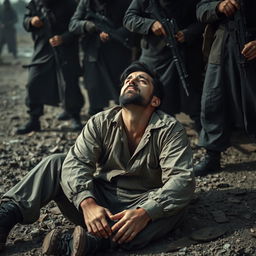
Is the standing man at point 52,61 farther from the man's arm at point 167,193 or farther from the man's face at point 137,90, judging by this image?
the man's arm at point 167,193

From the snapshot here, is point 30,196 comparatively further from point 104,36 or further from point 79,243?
point 104,36

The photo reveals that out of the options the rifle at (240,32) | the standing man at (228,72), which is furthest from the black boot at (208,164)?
the rifle at (240,32)

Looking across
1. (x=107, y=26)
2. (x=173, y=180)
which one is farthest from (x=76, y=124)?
(x=173, y=180)

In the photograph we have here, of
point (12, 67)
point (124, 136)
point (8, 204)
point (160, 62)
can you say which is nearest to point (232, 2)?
point (160, 62)

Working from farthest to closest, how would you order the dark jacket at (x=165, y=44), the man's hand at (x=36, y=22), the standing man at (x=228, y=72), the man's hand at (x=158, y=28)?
the man's hand at (x=36, y=22) → the dark jacket at (x=165, y=44) → the man's hand at (x=158, y=28) → the standing man at (x=228, y=72)

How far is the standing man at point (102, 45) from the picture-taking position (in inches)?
229

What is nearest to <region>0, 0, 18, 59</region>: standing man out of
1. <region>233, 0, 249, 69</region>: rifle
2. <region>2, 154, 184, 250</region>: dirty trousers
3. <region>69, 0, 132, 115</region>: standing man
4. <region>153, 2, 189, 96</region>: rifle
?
<region>69, 0, 132, 115</region>: standing man

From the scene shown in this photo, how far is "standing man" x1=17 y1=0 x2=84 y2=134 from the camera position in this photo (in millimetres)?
6340

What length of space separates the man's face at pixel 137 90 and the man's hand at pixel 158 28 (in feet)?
Result: 4.34

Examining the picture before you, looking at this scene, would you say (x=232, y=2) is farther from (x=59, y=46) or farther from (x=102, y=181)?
(x=59, y=46)

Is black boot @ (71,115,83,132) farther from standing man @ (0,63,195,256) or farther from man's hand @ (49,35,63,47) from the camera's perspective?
→ standing man @ (0,63,195,256)

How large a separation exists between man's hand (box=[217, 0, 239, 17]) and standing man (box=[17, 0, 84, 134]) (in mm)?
2789

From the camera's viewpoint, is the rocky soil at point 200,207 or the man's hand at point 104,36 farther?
the man's hand at point 104,36

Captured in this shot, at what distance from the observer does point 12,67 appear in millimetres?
15766
